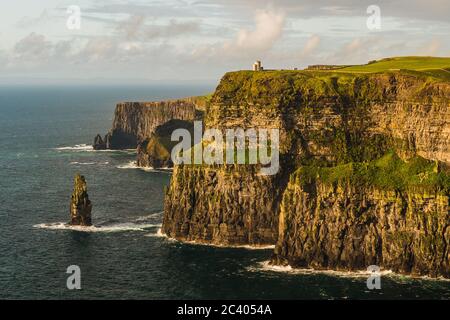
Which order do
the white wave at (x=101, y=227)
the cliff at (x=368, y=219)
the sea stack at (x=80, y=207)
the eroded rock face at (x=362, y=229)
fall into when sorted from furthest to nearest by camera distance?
the sea stack at (x=80, y=207)
the white wave at (x=101, y=227)
the cliff at (x=368, y=219)
the eroded rock face at (x=362, y=229)

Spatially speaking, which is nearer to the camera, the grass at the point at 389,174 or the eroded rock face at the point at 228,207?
the grass at the point at 389,174

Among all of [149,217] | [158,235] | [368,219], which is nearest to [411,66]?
[368,219]

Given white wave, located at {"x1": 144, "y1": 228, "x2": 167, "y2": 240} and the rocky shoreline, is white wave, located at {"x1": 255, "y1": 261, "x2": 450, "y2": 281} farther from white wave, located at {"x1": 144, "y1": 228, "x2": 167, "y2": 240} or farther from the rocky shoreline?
white wave, located at {"x1": 144, "y1": 228, "x2": 167, "y2": 240}

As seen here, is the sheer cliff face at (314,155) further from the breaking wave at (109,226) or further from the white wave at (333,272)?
the breaking wave at (109,226)

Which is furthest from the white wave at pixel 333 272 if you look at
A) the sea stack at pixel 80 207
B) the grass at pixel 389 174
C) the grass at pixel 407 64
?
the grass at pixel 407 64

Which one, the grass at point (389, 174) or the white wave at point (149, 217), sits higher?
the grass at point (389, 174)

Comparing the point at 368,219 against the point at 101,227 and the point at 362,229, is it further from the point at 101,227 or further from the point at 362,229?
the point at 101,227
